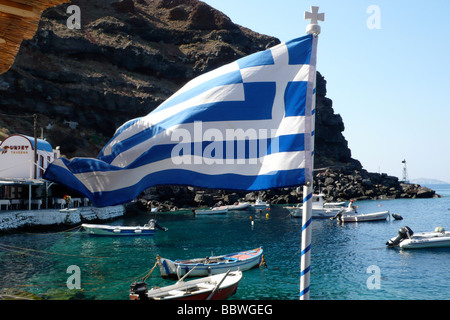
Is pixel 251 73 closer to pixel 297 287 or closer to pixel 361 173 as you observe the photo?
pixel 297 287

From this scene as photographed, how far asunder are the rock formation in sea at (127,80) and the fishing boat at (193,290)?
64125 mm

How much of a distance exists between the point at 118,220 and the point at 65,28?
7845cm

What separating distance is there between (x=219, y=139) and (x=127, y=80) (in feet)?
373

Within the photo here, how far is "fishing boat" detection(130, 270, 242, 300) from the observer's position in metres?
17.3

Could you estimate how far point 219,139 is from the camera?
265 inches

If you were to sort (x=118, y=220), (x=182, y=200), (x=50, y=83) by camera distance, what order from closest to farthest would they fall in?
(x=118, y=220)
(x=182, y=200)
(x=50, y=83)

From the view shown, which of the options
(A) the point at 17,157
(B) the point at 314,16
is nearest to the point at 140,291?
(B) the point at 314,16

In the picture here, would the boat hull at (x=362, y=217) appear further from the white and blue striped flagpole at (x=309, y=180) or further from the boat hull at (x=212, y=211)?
the white and blue striped flagpole at (x=309, y=180)

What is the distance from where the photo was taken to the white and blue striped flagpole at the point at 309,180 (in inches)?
227

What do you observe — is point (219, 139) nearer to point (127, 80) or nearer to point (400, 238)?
point (400, 238)

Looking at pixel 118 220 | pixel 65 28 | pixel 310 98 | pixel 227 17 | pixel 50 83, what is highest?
pixel 227 17

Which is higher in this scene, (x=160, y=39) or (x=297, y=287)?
(x=160, y=39)

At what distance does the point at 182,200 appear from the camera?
3529 inches
